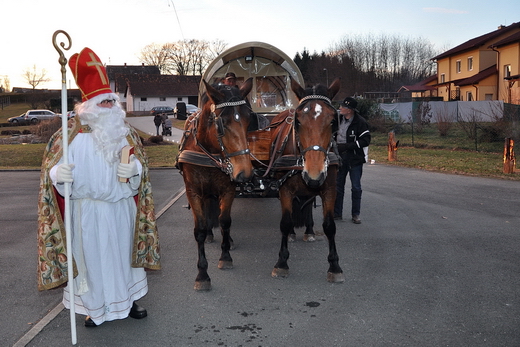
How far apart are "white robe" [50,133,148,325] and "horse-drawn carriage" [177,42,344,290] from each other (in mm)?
1219

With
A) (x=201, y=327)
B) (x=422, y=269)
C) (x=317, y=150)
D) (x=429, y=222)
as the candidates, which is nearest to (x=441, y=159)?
(x=429, y=222)

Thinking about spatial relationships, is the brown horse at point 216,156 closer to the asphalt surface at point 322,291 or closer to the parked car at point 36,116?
the asphalt surface at point 322,291

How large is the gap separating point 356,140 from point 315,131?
11.0ft

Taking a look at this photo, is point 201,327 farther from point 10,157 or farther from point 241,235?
point 10,157

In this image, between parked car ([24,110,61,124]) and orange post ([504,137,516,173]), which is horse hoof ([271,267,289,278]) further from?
parked car ([24,110,61,124])

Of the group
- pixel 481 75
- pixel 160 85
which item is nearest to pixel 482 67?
pixel 481 75

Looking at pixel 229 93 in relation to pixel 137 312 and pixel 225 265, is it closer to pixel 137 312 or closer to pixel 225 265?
pixel 225 265

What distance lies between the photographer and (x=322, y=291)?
546 centimetres

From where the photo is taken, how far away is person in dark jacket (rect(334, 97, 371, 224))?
8539 millimetres

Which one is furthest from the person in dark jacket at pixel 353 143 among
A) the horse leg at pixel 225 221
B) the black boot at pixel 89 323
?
the black boot at pixel 89 323

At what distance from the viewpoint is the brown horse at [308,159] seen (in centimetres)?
531

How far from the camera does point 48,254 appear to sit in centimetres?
441

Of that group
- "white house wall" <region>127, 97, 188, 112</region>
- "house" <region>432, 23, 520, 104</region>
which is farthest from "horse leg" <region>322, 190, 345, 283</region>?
"white house wall" <region>127, 97, 188, 112</region>

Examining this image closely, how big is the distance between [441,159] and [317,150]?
14211 mm
